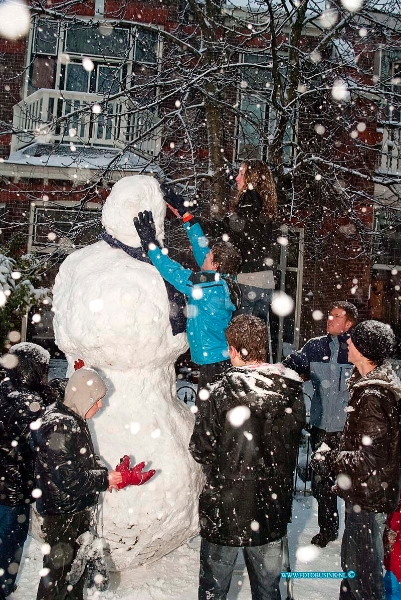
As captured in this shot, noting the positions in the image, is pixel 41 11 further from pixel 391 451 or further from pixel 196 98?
pixel 391 451

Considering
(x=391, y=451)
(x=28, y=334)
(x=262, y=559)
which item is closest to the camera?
(x=262, y=559)

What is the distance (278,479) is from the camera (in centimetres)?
228

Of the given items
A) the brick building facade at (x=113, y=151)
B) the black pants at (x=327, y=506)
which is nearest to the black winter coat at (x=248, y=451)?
the black pants at (x=327, y=506)

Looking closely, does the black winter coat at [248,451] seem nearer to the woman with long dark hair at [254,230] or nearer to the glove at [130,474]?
the glove at [130,474]

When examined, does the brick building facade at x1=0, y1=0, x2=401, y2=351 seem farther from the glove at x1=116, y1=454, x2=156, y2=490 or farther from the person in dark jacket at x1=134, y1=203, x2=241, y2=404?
the glove at x1=116, y1=454, x2=156, y2=490

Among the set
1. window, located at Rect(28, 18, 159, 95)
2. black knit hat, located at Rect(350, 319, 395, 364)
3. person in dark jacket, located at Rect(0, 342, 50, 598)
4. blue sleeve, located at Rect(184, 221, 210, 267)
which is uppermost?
window, located at Rect(28, 18, 159, 95)

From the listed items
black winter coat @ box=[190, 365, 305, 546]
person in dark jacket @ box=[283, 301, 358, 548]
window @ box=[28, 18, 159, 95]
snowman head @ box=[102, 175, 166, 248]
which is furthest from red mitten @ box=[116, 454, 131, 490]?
window @ box=[28, 18, 159, 95]

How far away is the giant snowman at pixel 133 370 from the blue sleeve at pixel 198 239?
17 centimetres

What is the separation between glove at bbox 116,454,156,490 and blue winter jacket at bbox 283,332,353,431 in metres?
1.65

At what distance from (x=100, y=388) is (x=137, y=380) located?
1.17ft

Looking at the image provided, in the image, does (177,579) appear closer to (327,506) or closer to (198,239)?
(327,506)

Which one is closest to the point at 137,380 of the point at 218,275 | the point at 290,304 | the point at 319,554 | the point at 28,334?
the point at 218,275

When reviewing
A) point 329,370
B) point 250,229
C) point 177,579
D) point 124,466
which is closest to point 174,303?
point 250,229

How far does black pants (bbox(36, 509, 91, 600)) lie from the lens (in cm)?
231
